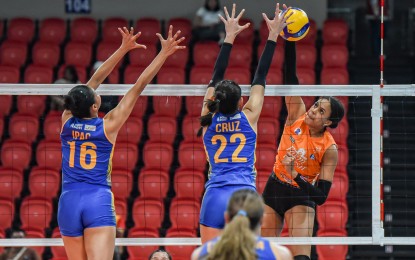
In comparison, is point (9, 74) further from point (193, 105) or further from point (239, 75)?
point (239, 75)

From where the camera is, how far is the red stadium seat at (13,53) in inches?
707

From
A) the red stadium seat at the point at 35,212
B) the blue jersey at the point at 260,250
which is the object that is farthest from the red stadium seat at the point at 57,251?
the blue jersey at the point at 260,250

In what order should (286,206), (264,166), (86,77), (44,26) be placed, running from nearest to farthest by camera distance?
(286,206)
(264,166)
(86,77)
(44,26)

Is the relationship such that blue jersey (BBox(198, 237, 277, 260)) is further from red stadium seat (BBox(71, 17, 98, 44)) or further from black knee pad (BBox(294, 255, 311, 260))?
red stadium seat (BBox(71, 17, 98, 44))

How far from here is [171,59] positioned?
702 inches

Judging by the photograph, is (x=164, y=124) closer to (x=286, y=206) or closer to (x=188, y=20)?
(x=188, y=20)

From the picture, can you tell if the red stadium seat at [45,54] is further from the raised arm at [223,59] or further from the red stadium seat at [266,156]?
the raised arm at [223,59]

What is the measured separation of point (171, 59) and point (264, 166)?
3.53 meters

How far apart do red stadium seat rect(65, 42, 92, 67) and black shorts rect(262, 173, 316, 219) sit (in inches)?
328

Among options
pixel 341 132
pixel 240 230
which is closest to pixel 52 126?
pixel 341 132

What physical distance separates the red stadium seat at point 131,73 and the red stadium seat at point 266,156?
3.02 metres

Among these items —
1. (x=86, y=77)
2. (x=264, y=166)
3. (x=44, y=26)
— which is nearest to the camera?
(x=264, y=166)

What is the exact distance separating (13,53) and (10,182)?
3.89 metres

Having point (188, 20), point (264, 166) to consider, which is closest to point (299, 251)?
point (264, 166)
